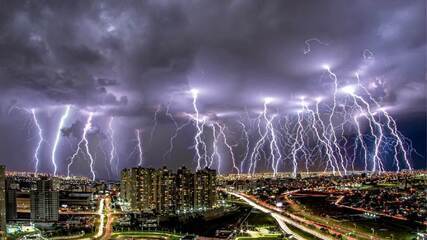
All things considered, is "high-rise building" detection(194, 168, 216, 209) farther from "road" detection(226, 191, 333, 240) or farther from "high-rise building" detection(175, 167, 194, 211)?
"road" detection(226, 191, 333, 240)

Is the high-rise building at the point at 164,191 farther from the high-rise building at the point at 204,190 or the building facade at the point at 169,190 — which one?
the high-rise building at the point at 204,190

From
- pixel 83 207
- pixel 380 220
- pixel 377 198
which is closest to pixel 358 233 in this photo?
pixel 380 220

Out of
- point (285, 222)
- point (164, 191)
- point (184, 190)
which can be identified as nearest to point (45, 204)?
point (164, 191)

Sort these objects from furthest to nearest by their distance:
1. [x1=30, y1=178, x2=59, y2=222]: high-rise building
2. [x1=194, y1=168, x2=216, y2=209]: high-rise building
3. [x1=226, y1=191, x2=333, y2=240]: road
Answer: [x1=194, y1=168, x2=216, y2=209]: high-rise building, [x1=30, y1=178, x2=59, y2=222]: high-rise building, [x1=226, y1=191, x2=333, y2=240]: road

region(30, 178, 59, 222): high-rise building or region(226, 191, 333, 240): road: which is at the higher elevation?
region(30, 178, 59, 222): high-rise building

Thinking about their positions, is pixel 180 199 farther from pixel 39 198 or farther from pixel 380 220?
pixel 380 220

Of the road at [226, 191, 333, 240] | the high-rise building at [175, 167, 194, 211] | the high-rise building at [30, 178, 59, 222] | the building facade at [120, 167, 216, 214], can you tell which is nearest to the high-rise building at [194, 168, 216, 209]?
the building facade at [120, 167, 216, 214]
